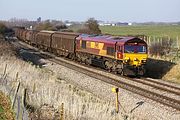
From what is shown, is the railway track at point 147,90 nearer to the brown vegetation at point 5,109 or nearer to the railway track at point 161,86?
the railway track at point 161,86

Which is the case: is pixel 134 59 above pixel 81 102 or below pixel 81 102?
above

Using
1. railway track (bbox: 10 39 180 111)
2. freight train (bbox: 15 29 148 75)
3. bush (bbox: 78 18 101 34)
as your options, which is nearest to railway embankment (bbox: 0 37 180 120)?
railway track (bbox: 10 39 180 111)

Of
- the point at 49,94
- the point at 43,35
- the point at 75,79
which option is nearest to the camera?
the point at 49,94

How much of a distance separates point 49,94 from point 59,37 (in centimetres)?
3223

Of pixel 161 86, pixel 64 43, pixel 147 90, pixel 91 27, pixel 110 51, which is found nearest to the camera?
pixel 147 90

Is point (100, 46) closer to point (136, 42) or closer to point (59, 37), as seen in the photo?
point (136, 42)

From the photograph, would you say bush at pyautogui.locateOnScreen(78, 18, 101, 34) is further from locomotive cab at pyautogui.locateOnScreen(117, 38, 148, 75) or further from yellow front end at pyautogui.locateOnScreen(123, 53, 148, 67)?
yellow front end at pyautogui.locateOnScreen(123, 53, 148, 67)

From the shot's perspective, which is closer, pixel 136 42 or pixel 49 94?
pixel 49 94

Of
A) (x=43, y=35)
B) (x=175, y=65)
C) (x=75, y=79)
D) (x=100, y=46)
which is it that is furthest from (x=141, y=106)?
(x=43, y=35)

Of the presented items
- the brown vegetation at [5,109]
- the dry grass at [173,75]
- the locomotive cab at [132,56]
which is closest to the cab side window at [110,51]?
the locomotive cab at [132,56]

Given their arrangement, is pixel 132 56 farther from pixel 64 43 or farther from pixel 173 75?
pixel 64 43

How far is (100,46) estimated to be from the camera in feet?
106

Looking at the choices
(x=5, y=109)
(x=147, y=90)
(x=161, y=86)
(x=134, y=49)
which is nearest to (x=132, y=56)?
(x=134, y=49)

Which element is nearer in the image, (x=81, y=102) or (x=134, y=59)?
(x=81, y=102)
